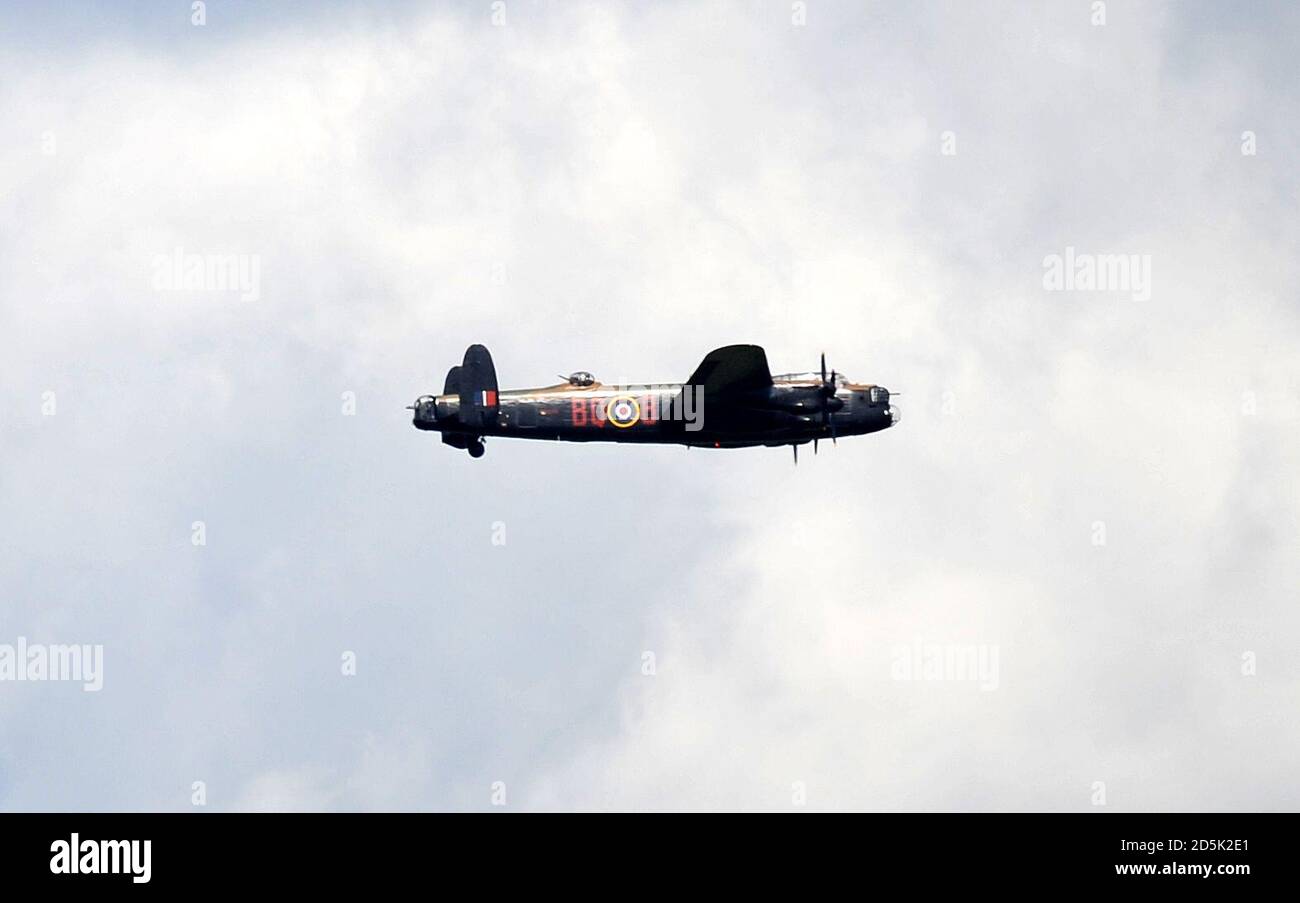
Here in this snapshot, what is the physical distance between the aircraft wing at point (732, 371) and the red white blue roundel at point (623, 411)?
268cm

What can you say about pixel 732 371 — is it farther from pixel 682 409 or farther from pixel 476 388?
pixel 476 388

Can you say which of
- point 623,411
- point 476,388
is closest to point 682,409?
point 623,411

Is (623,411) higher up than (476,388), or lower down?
lower down

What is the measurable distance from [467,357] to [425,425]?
3.47 metres

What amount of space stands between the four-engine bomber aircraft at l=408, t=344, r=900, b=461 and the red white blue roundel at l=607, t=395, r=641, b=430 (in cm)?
4

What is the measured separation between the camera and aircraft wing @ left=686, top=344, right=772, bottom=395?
8819cm

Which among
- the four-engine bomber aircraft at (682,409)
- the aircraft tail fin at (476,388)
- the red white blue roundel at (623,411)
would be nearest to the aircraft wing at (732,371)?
the four-engine bomber aircraft at (682,409)

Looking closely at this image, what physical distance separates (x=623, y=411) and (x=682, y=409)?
262 centimetres

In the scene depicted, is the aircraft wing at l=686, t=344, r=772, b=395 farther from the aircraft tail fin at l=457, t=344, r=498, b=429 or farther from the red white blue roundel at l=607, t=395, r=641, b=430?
the aircraft tail fin at l=457, t=344, r=498, b=429

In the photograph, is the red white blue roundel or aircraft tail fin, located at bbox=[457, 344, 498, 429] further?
the red white blue roundel

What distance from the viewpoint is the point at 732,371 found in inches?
3499

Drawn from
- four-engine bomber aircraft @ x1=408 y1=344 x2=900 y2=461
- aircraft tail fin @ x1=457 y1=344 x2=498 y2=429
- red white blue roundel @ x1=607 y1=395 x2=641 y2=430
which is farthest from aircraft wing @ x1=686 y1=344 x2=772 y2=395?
aircraft tail fin @ x1=457 y1=344 x2=498 y2=429
